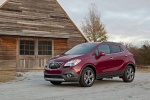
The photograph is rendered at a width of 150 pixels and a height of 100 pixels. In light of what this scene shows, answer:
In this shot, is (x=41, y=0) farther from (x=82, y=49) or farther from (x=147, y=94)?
(x=147, y=94)

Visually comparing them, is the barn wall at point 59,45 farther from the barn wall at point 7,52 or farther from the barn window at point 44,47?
the barn wall at point 7,52

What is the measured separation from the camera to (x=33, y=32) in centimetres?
2211

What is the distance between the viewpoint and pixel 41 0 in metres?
23.5

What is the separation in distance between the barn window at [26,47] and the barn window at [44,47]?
26.5 inches

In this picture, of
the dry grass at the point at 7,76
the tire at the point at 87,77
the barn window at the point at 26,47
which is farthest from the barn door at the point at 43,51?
the tire at the point at 87,77

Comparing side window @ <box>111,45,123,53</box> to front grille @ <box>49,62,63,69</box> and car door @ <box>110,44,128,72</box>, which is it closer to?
car door @ <box>110,44,128,72</box>

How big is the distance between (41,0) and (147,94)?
15888mm

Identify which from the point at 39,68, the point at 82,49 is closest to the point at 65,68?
the point at 82,49

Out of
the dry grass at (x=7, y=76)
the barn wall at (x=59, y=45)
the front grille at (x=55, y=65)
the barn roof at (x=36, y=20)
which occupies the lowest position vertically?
the dry grass at (x=7, y=76)

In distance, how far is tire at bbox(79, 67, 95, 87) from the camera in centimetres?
1074

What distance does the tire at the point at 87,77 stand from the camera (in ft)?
35.2

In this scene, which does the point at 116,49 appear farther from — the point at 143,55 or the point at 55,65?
the point at 143,55

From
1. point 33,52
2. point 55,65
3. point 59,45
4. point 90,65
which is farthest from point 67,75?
point 59,45

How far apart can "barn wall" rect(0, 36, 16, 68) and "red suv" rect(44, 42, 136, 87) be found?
9.91m
